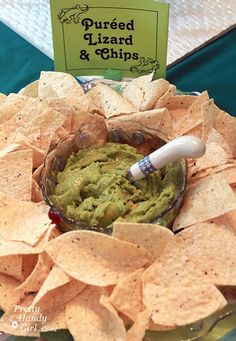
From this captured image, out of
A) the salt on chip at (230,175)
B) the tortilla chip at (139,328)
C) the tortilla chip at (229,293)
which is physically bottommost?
the tortilla chip at (229,293)

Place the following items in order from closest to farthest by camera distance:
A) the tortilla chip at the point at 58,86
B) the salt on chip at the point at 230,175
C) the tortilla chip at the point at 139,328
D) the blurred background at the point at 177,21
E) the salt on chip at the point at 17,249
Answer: the tortilla chip at the point at 139,328 < the salt on chip at the point at 17,249 < the salt on chip at the point at 230,175 < the tortilla chip at the point at 58,86 < the blurred background at the point at 177,21

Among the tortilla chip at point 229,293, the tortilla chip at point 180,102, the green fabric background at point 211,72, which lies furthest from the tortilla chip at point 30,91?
the tortilla chip at point 229,293

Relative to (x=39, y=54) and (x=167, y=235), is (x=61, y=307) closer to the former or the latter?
(x=167, y=235)

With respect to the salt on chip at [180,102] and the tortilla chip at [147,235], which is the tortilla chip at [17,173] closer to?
the tortilla chip at [147,235]

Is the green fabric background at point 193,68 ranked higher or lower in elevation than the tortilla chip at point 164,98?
lower

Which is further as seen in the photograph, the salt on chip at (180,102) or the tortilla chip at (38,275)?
the salt on chip at (180,102)

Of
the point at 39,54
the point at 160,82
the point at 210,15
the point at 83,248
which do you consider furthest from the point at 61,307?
the point at 210,15

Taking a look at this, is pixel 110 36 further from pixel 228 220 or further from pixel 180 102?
pixel 228 220
